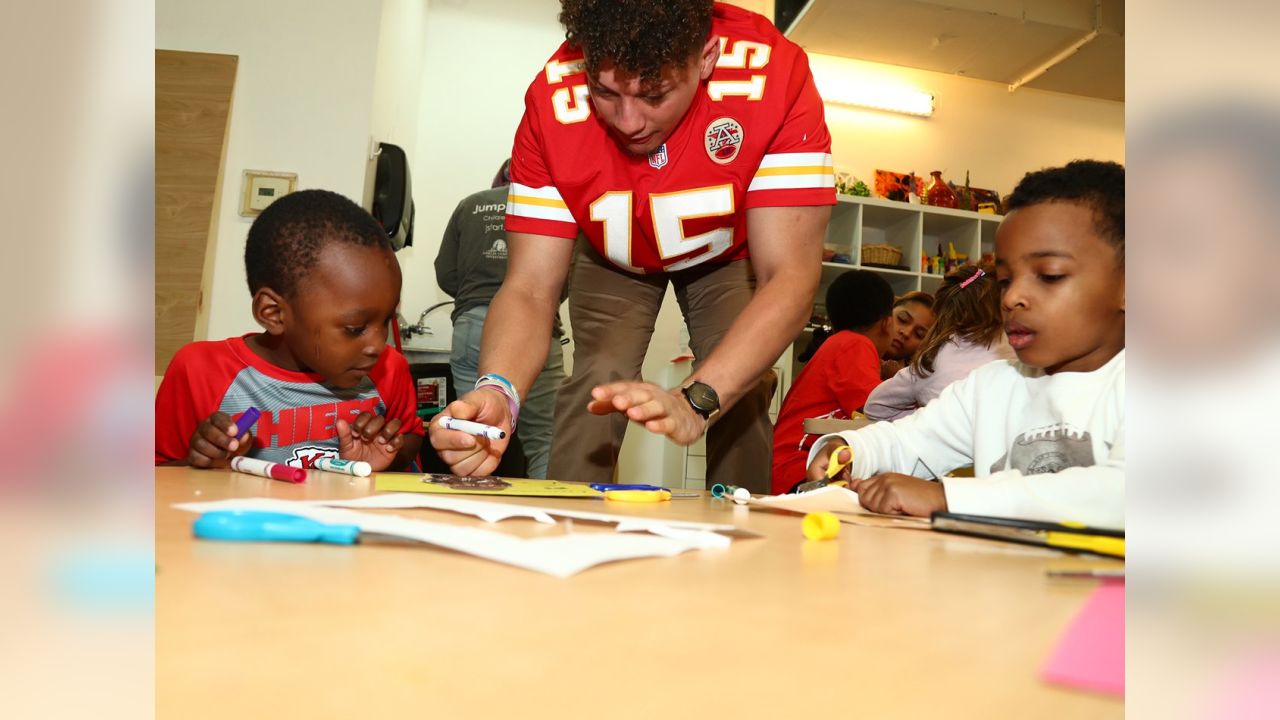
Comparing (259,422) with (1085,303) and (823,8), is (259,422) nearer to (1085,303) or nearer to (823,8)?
(1085,303)

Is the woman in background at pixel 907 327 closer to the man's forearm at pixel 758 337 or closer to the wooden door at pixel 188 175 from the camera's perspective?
the man's forearm at pixel 758 337

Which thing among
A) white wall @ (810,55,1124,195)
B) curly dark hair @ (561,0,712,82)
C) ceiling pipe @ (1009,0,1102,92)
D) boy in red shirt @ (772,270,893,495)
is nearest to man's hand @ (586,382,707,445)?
curly dark hair @ (561,0,712,82)

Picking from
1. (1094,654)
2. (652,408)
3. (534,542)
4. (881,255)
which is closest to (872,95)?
(881,255)

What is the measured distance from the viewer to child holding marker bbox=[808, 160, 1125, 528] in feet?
2.85

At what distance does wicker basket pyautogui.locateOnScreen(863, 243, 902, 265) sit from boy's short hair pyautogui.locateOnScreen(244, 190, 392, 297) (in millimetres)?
3187

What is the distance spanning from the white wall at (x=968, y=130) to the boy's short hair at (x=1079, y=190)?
12.9ft

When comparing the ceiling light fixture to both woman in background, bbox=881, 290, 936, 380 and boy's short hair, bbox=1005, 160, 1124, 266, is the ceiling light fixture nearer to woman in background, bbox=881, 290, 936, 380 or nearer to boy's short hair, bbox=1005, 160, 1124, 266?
woman in background, bbox=881, 290, 936, 380

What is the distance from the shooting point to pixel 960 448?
51.6 inches

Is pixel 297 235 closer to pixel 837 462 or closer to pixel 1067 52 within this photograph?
pixel 837 462

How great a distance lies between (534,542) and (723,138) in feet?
3.15

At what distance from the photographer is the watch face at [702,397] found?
3.69ft

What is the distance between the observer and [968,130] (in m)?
5.20

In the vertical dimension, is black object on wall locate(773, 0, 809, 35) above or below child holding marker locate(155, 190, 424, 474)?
above
